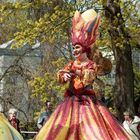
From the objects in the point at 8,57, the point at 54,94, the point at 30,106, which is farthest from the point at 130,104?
the point at 8,57

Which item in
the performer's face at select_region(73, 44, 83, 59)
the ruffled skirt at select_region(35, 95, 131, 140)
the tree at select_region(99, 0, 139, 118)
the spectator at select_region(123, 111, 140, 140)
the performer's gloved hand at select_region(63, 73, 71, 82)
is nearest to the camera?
the ruffled skirt at select_region(35, 95, 131, 140)

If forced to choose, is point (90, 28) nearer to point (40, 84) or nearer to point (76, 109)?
point (76, 109)

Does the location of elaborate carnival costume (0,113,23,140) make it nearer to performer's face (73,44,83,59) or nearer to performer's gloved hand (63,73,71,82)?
performer's gloved hand (63,73,71,82)

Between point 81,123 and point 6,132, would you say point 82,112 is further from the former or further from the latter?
point 6,132

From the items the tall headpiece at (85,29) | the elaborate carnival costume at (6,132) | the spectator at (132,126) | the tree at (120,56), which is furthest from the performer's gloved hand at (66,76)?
the tree at (120,56)

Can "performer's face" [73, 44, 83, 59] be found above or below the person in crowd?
above

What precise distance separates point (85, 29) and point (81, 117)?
1.06 m

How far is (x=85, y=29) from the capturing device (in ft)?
22.0

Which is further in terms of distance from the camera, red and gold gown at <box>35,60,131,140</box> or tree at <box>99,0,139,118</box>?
tree at <box>99,0,139,118</box>

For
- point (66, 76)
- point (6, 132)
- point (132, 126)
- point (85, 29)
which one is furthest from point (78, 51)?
point (132, 126)

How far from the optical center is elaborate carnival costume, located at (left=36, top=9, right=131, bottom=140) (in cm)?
622

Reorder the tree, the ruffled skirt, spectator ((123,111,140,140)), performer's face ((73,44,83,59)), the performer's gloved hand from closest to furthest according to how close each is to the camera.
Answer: the ruffled skirt
the performer's gloved hand
performer's face ((73,44,83,59))
spectator ((123,111,140,140))
the tree

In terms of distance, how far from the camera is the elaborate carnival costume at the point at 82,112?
20.4 ft

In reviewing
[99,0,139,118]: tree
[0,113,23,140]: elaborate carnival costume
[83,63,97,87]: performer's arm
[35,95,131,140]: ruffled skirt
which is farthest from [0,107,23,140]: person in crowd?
[99,0,139,118]: tree
